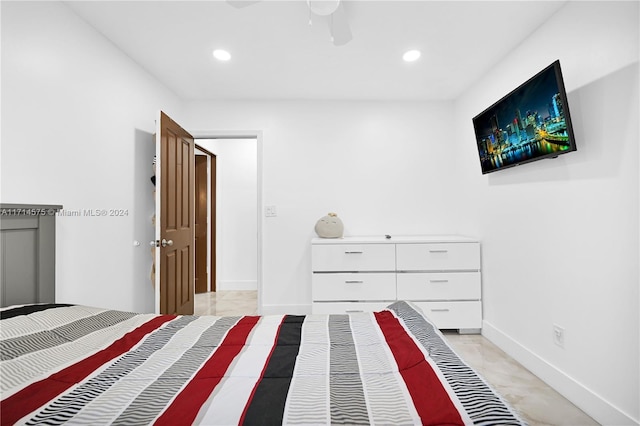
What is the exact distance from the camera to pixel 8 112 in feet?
5.22

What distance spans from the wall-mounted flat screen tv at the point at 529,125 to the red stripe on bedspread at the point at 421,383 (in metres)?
1.49

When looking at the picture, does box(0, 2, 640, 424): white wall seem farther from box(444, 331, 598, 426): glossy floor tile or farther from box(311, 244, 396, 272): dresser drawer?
box(311, 244, 396, 272): dresser drawer

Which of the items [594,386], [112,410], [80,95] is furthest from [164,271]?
[594,386]

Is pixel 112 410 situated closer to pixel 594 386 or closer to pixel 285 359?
pixel 285 359

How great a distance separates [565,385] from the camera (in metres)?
2.03

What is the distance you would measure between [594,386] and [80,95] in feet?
11.4

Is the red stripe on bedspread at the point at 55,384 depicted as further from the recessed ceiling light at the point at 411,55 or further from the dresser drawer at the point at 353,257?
the recessed ceiling light at the point at 411,55

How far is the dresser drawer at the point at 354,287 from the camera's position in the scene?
309 cm

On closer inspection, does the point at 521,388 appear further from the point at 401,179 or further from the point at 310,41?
the point at 310,41

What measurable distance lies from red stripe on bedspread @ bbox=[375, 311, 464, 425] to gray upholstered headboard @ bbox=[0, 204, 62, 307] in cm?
175

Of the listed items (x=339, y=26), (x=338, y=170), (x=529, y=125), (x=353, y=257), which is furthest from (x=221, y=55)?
(x=529, y=125)

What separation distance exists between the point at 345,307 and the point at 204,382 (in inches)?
89.9

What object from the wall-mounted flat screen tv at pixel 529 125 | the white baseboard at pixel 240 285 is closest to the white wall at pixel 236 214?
the white baseboard at pixel 240 285

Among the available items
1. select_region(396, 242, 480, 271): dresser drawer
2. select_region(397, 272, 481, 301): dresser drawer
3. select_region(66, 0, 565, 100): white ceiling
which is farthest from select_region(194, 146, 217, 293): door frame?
select_region(397, 272, 481, 301): dresser drawer
